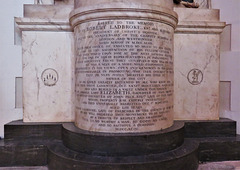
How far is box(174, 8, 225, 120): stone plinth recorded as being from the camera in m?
3.31

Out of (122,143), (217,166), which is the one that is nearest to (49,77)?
(122,143)

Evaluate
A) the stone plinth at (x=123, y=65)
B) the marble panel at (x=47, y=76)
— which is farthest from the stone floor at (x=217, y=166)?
the stone plinth at (x=123, y=65)

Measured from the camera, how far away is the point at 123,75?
252cm

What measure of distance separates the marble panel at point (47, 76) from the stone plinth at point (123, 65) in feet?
2.13

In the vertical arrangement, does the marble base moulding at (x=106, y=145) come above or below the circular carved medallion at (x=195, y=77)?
below

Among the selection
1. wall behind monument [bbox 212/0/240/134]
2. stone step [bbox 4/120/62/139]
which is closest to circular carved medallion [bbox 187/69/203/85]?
wall behind monument [bbox 212/0/240/134]

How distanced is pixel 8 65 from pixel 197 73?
11.0 ft

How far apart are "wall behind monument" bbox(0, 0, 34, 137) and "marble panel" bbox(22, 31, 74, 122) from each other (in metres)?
0.47

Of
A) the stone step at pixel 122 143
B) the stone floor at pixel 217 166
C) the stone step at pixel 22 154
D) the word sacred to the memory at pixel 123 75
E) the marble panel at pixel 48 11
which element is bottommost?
the stone floor at pixel 217 166

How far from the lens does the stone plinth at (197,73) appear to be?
3.31m

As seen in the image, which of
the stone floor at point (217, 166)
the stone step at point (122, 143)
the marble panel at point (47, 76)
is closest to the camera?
the stone step at point (122, 143)

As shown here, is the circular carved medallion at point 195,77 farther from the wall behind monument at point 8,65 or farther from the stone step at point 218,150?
the wall behind monument at point 8,65

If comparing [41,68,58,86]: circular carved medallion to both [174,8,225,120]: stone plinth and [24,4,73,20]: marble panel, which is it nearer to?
[24,4,73,20]: marble panel

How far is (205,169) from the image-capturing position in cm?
273
